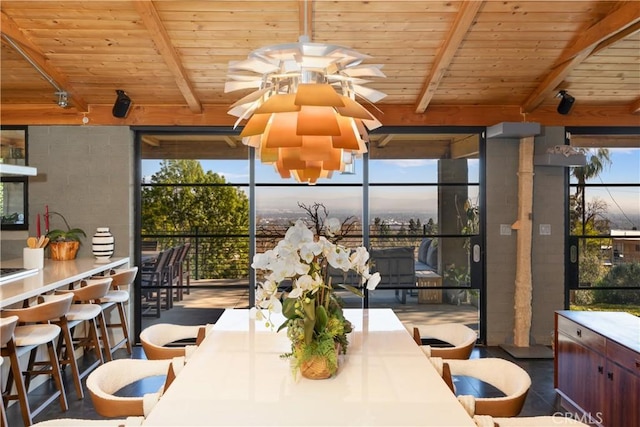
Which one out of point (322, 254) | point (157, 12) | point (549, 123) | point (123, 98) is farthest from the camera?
point (549, 123)

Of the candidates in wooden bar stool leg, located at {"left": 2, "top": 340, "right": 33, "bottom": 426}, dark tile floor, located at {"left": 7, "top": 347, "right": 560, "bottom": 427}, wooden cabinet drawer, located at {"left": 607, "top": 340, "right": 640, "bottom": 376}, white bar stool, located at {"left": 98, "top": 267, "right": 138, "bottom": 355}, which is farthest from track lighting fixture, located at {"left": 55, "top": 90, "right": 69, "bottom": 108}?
wooden cabinet drawer, located at {"left": 607, "top": 340, "right": 640, "bottom": 376}

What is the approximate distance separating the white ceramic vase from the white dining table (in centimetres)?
315

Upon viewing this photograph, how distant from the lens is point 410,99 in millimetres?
5527

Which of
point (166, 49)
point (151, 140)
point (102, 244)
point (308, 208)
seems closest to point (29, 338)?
point (102, 244)

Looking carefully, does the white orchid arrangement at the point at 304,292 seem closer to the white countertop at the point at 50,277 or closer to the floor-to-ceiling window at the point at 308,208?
the white countertop at the point at 50,277

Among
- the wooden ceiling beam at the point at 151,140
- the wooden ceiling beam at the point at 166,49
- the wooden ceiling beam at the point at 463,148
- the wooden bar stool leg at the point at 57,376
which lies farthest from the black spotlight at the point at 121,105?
the wooden ceiling beam at the point at 463,148

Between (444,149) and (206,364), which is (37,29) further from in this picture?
(444,149)

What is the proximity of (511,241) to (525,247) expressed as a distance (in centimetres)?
23

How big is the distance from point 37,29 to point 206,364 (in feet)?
11.3

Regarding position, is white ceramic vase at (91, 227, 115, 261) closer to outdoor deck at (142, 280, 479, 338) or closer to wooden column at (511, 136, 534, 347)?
outdoor deck at (142, 280, 479, 338)

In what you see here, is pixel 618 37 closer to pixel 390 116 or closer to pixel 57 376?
pixel 390 116

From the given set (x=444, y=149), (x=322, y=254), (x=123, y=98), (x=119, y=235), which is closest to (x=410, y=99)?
(x=444, y=149)

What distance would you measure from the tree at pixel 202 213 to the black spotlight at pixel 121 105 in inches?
28.2

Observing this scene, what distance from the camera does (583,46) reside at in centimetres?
432
